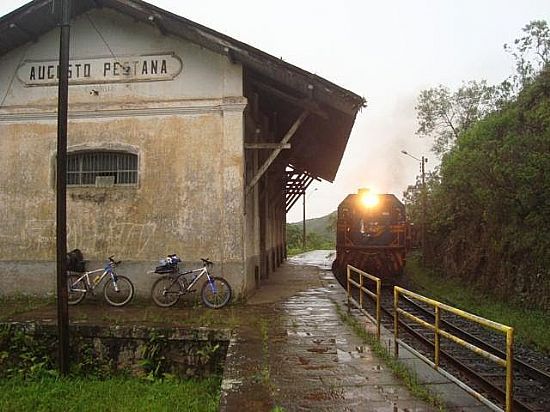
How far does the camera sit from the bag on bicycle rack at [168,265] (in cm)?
984

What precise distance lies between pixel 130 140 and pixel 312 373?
6.78 metres

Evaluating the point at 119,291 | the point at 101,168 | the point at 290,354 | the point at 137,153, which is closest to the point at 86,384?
the point at 290,354

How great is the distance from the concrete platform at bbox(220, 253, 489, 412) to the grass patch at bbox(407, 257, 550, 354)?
4.13m

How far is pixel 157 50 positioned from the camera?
10695mm

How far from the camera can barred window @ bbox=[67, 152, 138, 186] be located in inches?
423

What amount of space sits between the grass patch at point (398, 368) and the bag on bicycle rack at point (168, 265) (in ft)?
11.3

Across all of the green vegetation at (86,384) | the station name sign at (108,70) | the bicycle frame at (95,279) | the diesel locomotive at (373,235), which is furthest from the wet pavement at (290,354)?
the diesel locomotive at (373,235)

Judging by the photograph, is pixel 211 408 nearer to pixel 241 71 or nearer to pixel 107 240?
pixel 107 240

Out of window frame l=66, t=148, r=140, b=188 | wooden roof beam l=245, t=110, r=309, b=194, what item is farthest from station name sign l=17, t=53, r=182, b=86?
wooden roof beam l=245, t=110, r=309, b=194

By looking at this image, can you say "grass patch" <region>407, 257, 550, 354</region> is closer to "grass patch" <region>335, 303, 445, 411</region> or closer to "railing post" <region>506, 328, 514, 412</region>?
"grass patch" <region>335, 303, 445, 411</region>

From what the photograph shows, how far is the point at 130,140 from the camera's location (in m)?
10.6

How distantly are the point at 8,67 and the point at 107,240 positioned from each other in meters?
4.40

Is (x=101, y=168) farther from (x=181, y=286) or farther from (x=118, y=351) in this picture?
(x=118, y=351)

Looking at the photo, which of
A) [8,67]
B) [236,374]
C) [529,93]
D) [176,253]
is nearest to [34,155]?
[8,67]
